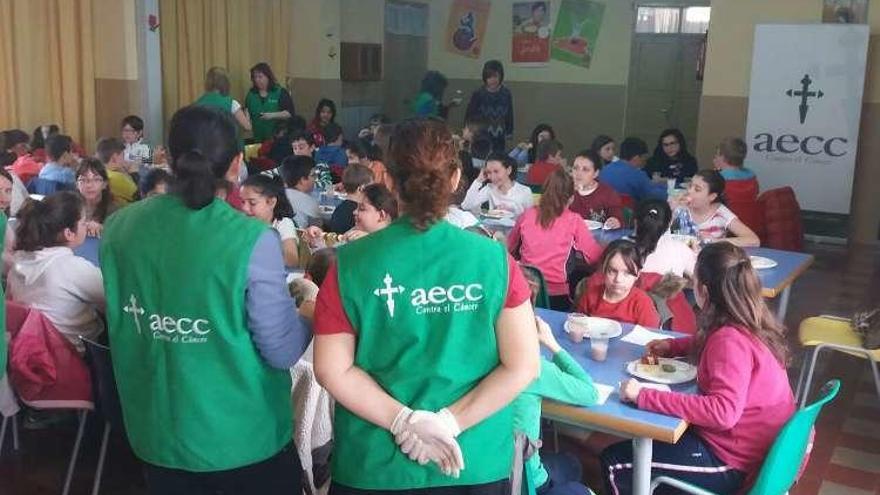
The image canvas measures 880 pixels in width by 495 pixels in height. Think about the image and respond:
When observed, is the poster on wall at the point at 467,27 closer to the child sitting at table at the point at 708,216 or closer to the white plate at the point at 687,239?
the child sitting at table at the point at 708,216

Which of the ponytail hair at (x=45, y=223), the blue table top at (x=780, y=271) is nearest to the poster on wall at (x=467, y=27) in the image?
the blue table top at (x=780, y=271)

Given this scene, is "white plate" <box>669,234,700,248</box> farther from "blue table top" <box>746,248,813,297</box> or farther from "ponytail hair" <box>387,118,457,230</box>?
"ponytail hair" <box>387,118,457,230</box>

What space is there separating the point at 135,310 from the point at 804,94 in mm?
7571

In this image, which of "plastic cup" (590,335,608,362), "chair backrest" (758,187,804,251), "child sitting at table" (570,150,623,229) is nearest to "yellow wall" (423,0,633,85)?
"chair backrest" (758,187,804,251)

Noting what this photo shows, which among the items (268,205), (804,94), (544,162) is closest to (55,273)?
(268,205)

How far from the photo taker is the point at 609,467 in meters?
2.74

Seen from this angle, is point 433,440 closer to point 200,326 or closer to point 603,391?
point 200,326

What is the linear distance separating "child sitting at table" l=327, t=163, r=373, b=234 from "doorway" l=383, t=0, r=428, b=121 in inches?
244

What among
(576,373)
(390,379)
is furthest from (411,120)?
(576,373)

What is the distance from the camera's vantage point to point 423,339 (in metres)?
1.67

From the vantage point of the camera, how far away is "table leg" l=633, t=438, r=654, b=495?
248 centimetres

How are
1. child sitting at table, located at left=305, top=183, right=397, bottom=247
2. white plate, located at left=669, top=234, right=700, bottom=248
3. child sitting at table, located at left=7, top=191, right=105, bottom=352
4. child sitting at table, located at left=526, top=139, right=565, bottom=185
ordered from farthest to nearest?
child sitting at table, located at left=526, top=139, right=565, bottom=185
white plate, located at left=669, top=234, right=700, bottom=248
child sitting at table, located at left=305, top=183, right=397, bottom=247
child sitting at table, located at left=7, top=191, right=105, bottom=352

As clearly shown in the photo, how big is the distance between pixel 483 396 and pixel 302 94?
353 inches

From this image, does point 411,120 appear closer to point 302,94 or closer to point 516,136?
point 302,94
